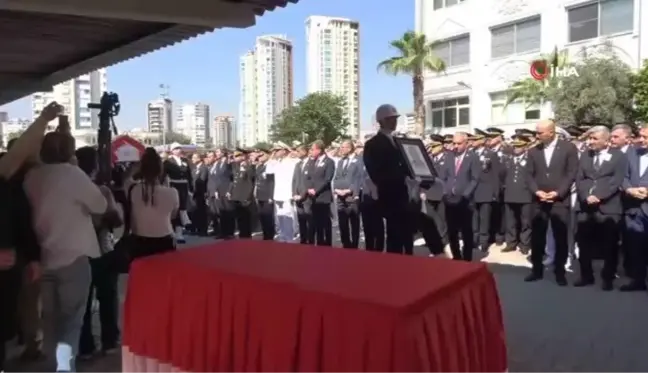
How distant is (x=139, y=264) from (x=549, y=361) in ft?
10.0

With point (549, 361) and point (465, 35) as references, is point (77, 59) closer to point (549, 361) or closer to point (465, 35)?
point (549, 361)

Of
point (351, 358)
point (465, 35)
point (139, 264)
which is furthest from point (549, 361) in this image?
point (465, 35)

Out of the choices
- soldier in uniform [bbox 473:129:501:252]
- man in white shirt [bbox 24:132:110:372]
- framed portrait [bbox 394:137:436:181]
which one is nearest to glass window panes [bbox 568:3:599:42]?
soldier in uniform [bbox 473:129:501:252]

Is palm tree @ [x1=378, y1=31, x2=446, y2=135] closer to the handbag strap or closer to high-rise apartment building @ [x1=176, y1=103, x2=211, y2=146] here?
the handbag strap

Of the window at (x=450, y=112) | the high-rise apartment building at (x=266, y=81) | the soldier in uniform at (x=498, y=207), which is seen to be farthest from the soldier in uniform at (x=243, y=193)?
the high-rise apartment building at (x=266, y=81)

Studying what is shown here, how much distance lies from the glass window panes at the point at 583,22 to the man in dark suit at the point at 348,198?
62.5 ft

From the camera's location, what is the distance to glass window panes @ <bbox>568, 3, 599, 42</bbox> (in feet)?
84.3

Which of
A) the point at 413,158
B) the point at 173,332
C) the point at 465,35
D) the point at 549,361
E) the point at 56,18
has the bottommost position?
the point at 549,361

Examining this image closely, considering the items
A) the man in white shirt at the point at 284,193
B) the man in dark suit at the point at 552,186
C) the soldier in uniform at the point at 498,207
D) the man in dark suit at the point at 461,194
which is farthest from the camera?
→ the man in white shirt at the point at 284,193

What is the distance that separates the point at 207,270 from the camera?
10.1ft

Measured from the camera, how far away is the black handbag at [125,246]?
4.83 meters

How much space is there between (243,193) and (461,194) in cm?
480

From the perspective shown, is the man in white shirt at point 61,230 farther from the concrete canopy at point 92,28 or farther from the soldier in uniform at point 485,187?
the soldier in uniform at point 485,187

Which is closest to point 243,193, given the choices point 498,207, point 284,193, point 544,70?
point 284,193
